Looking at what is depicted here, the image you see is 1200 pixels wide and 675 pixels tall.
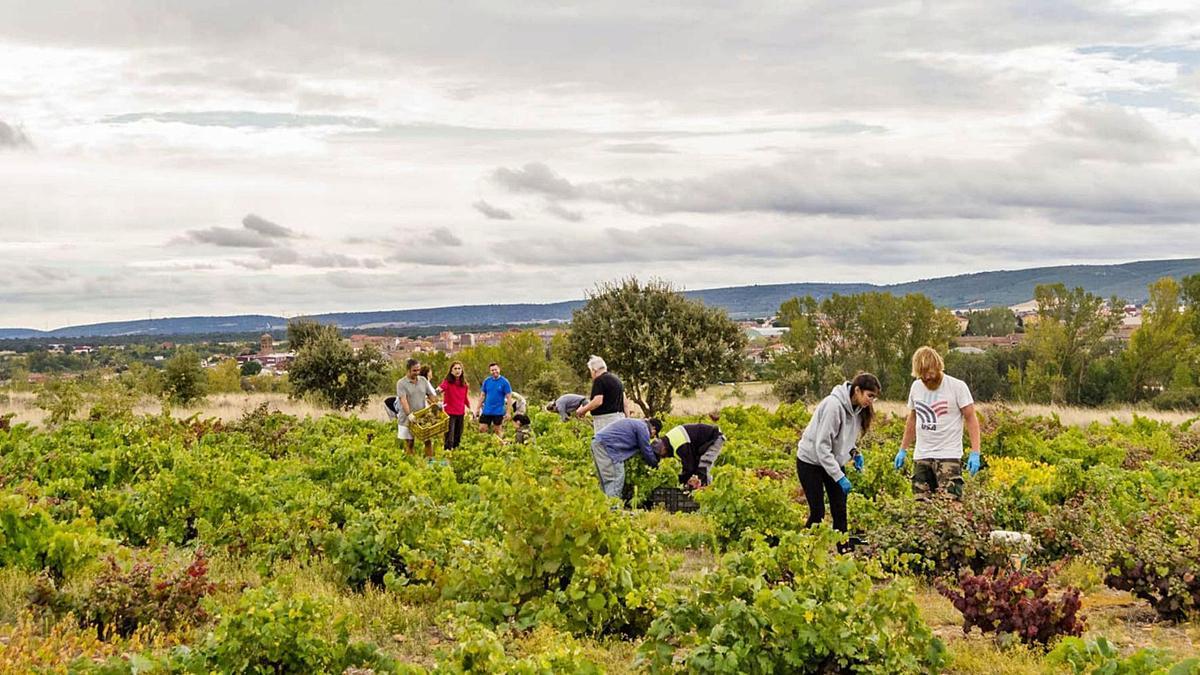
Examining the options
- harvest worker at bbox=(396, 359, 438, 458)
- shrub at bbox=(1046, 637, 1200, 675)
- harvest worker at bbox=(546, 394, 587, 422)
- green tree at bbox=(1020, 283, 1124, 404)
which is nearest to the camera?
shrub at bbox=(1046, 637, 1200, 675)

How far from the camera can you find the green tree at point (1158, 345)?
39906 millimetres

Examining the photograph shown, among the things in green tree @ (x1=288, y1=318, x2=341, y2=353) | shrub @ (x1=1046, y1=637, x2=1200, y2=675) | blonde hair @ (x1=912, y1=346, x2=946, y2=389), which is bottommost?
shrub @ (x1=1046, y1=637, x2=1200, y2=675)

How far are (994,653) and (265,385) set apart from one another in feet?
154

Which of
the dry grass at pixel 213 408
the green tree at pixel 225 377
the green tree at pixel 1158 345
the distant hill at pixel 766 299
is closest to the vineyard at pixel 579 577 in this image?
the dry grass at pixel 213 408

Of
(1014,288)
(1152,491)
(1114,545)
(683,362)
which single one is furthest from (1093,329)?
(1014,288)

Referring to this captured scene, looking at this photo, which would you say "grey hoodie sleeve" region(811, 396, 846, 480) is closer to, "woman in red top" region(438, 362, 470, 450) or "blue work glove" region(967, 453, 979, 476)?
"blue work glove" region(967, 453, 979, 476)

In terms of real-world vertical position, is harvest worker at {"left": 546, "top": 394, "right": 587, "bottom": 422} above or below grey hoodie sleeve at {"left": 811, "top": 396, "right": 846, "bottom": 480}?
below

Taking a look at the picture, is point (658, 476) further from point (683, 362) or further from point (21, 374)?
point (21, 374)

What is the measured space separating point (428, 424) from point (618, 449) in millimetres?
4220

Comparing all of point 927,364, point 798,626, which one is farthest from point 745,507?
point 798,626

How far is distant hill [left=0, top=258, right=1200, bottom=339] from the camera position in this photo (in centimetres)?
10731

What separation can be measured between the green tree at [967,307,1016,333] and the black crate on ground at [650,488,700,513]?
5687cm

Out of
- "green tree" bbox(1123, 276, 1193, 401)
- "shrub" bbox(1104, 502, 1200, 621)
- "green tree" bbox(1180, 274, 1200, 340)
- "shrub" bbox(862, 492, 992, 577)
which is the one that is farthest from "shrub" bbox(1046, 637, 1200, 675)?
"green tree" bbox(1180, 274, 1200, 340)

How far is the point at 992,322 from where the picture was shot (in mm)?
66750
